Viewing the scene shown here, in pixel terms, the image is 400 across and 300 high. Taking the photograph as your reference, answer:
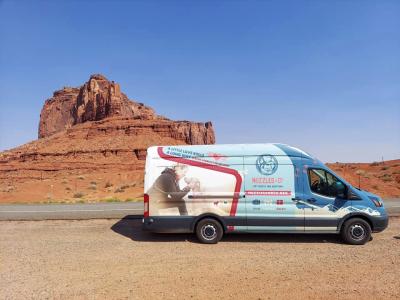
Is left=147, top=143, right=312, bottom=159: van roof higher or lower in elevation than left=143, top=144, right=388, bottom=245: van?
higher

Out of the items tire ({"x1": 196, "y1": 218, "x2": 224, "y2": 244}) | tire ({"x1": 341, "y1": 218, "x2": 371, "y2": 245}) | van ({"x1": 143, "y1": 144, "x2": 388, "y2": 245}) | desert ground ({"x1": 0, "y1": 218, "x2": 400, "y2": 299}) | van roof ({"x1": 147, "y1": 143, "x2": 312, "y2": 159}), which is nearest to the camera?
desert ground ({"x1": 0, "y1": 218, "x2": 400, "y2": 299})

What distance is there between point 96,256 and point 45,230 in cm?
380

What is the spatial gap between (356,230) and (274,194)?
215cm

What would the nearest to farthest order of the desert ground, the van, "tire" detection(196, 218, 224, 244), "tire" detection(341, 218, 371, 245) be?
the desert ground → "tire" detection(341, 218, 371, 245) → the van → "tire" detection(196, 218, 224, 244)

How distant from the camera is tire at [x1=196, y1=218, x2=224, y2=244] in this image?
25.5 feet

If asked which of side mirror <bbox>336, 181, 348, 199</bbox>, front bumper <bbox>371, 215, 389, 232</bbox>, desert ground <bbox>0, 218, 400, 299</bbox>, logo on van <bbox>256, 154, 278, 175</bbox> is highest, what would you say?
logo on van <bbox>256, 154, 278, 175</bbox>

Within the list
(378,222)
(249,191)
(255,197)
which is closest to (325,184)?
(378,222)

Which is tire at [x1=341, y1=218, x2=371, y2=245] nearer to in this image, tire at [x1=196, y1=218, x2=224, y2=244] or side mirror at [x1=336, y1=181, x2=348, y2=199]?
side mirror at [x1=336, y1=181, x2=348, y2=199]

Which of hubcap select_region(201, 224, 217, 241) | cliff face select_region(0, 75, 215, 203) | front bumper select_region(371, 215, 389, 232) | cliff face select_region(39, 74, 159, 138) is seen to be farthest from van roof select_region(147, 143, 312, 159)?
cliff face select_region(39, 74, 159, 138)

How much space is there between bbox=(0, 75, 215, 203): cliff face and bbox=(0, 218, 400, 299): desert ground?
86.7 feet

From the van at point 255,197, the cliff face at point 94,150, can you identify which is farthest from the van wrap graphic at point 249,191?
the cliff face at point 94,150

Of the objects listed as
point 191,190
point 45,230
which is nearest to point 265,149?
point 191,190

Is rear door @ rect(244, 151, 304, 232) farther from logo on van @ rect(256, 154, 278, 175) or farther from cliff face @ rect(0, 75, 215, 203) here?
cliff face @ rect(0, 75, 215, 203)

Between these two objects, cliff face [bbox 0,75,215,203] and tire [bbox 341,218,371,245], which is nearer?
tire [bbox 341,218,371,245]
